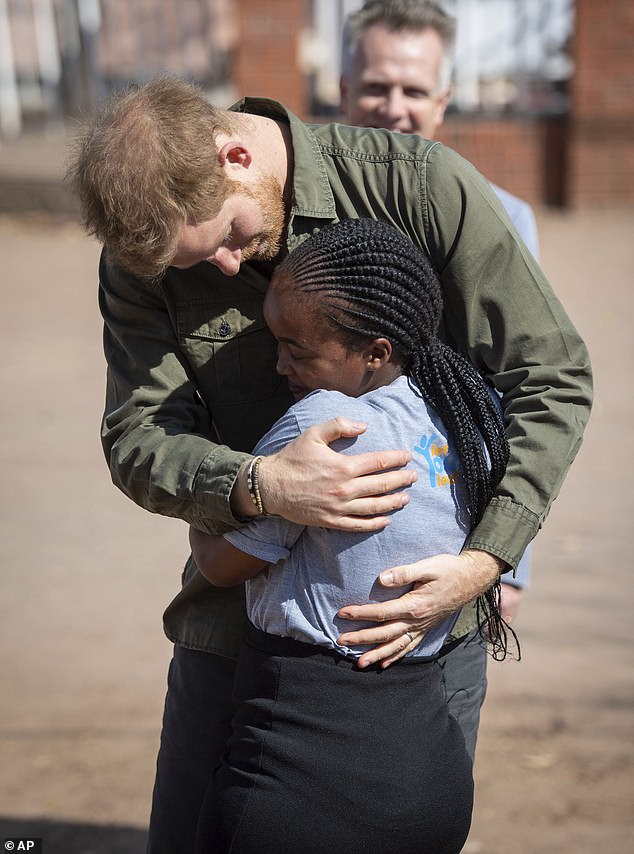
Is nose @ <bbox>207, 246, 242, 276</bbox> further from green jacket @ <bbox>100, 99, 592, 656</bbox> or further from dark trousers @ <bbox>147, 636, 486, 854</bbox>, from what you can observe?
dark trousers @ <bbox>147, 636, 486, 854</bbox>

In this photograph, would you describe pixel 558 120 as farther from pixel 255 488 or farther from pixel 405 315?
pixel 255 488

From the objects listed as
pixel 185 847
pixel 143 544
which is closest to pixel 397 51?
pixel 185 847

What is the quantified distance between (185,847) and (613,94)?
9988mm

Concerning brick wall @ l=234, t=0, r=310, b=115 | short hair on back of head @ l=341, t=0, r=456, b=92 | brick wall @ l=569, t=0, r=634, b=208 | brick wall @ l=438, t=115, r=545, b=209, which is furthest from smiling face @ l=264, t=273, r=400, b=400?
brick wall @ l=569, t=0, r=634, b=208

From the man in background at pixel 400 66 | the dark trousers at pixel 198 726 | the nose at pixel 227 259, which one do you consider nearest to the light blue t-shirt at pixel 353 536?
the nose at pixel 227 259

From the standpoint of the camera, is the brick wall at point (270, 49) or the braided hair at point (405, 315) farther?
the brick wall at point (270, 49)

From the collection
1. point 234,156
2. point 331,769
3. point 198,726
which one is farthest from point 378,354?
point 198,726

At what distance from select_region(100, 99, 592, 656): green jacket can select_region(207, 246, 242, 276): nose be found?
125 mm

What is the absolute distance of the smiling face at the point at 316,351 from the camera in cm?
193

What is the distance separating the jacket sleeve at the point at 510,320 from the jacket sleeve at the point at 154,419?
525mm

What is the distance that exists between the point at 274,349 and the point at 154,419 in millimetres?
290

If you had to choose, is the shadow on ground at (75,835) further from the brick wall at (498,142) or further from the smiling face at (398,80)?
the brick wall at (498,142)

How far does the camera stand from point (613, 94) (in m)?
10.9

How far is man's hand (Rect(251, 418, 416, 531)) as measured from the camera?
5.95 feet
